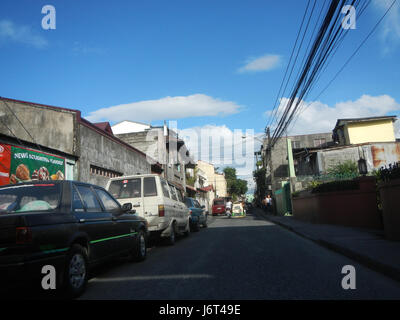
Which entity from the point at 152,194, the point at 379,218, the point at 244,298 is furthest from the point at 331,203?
the point at 244,298

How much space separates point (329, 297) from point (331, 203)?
36.8 ft

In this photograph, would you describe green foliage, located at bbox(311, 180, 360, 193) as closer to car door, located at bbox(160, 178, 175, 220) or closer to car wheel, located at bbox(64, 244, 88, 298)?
car door, located at bbox(160, 178, 175, 220)

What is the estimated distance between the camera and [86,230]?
505 cm

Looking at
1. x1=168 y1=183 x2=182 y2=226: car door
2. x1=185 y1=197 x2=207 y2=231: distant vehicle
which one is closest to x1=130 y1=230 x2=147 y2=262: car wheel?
x1=168 y1=183 x2=182 y2=226: car door

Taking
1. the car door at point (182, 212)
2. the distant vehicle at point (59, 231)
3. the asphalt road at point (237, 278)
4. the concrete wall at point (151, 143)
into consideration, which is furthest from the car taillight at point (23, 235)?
the concrete wall at point (151, 143)

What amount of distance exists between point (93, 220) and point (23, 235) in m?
1.58

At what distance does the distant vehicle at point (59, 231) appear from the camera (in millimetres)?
3779

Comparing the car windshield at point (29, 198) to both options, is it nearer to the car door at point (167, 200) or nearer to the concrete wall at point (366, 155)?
the car door at point (167, 200)

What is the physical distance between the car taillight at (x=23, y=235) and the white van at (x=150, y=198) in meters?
5.68

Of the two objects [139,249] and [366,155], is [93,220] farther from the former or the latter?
[366,155]

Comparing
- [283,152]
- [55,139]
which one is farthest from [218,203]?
[55,139]

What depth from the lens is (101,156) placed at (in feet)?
56.2

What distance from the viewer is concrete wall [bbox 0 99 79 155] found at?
47.2ft

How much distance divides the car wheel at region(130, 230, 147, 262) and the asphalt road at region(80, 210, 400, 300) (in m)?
0.20
